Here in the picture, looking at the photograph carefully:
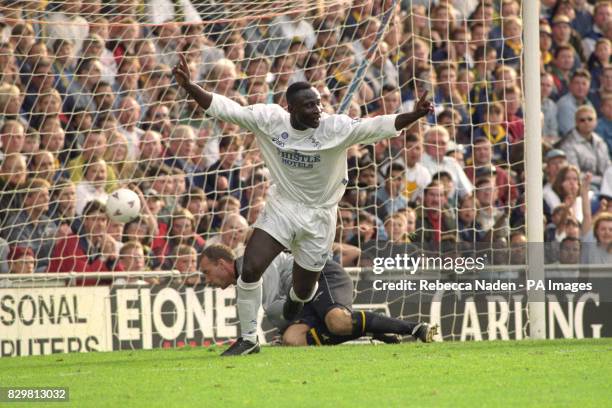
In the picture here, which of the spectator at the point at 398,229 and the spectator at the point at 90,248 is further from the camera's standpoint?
the spectator at the point at 398,229

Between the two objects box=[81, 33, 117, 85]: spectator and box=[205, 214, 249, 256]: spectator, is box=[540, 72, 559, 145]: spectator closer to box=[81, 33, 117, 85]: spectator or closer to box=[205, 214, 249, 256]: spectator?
box=[205, 214, 249, 256]: spectator

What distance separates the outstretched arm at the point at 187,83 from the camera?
9047 millimetres

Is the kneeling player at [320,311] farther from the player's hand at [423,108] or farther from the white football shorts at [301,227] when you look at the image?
the player's hand at [423,108]

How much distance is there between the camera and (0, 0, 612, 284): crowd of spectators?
42.3 ft

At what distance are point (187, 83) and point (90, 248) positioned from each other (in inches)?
177

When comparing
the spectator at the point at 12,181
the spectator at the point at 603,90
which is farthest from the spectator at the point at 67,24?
the spectator at the point at 603,90

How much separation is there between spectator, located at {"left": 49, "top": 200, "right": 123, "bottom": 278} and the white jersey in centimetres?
387

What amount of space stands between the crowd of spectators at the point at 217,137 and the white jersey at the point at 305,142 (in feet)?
10.9

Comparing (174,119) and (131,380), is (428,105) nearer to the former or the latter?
(131,380)

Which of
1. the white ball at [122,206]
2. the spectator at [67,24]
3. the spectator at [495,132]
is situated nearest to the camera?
the white ball at [122,206]

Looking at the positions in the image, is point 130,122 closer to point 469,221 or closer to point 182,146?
point 182,146

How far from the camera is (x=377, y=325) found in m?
10.7

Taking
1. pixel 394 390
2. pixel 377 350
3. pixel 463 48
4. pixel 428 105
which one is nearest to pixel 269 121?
pixel 428 105

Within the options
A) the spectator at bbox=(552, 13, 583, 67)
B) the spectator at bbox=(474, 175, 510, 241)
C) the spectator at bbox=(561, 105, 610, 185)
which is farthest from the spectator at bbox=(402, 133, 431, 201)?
the spectator at bbox=(552, 13, 583, 67)
